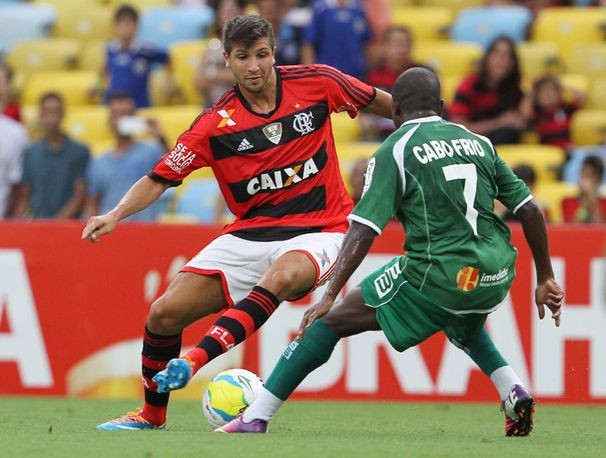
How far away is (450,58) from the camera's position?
1484 cm

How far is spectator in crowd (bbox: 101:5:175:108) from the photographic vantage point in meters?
14.4

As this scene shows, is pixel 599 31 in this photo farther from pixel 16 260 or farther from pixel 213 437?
pixel 213 437

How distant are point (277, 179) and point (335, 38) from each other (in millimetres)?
6327

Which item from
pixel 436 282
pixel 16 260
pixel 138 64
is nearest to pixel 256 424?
pixel 436 282

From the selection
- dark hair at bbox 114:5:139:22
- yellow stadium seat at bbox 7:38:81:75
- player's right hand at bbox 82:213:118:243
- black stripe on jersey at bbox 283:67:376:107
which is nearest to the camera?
player's right hand at bbox 82:213:118:243

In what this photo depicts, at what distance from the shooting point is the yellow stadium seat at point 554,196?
12.5 metres

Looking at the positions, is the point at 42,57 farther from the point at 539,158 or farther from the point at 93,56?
the point at 539,158

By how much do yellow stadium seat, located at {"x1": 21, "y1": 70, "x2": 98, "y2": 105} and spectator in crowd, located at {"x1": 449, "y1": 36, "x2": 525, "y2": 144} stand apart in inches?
172

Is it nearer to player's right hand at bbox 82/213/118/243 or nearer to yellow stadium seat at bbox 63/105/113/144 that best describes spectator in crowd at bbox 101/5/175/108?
yellow stadium seat at bbox 63/105/113/144

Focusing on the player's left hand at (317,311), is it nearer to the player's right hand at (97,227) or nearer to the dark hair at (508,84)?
the player's right hand at (97,227)

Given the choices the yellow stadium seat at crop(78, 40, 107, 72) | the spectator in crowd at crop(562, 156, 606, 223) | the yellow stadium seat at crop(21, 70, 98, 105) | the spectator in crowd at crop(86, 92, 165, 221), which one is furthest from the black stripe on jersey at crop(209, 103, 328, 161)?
the yellow stadium seat at crop(78, 40, 107, 72)

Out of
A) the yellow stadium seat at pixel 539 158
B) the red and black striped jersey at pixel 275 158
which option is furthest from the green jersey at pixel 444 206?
the yellow stadium seat at pixel 539 158

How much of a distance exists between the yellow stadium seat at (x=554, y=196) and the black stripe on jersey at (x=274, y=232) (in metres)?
5.02

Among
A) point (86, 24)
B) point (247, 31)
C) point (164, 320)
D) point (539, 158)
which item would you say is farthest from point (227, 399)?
point (86, 24)
